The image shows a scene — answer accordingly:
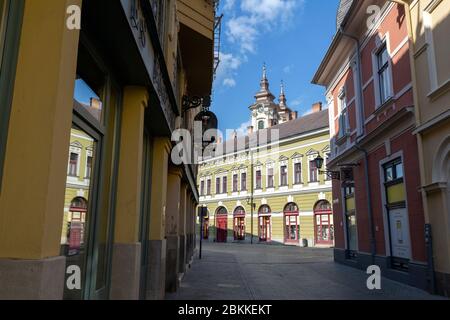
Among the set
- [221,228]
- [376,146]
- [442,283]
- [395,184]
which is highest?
[376,146]

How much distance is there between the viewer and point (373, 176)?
1392 cm

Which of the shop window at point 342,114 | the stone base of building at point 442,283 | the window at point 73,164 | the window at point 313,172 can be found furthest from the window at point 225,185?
the window at point 73,164

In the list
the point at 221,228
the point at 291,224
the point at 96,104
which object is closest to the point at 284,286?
the point at 96,104

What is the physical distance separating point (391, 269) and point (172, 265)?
7016 mm

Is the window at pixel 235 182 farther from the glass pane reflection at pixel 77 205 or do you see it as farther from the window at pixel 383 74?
the glass pane reflection at pixel 77 205

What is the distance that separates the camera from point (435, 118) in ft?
30.3

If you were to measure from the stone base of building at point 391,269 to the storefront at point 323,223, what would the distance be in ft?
52.1

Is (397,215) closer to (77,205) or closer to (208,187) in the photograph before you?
(77,205)

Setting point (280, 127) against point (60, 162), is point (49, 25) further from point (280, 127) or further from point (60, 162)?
point (280, 127)

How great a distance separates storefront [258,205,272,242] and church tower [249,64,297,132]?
1853 cm

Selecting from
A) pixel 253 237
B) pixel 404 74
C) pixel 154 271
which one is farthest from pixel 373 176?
pixel 253 237

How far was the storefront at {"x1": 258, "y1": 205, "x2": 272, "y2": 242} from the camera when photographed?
38.4m

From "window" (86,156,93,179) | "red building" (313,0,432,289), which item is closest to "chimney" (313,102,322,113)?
"red building" (313,0,432,289)

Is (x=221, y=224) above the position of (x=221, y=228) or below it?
above
